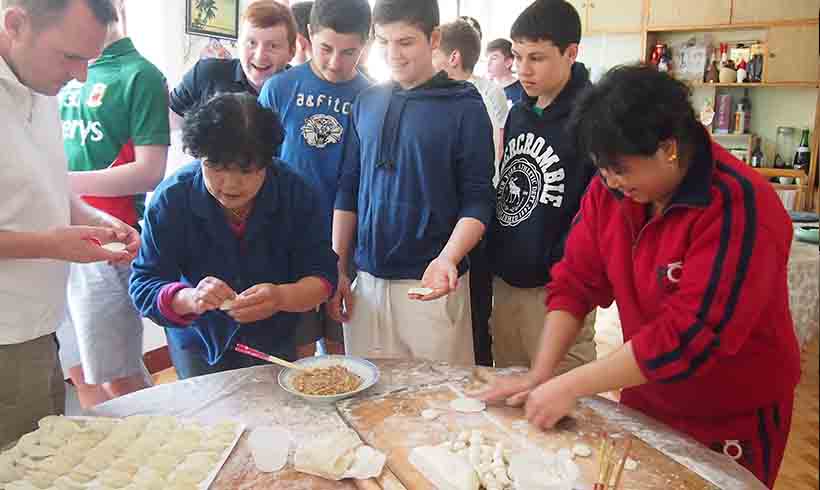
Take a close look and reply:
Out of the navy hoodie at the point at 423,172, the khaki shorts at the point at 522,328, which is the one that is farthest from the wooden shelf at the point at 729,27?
the navy hoodie at the point at 423,172

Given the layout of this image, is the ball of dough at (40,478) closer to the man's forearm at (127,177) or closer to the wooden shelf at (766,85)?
the man's forearm at (127,177)

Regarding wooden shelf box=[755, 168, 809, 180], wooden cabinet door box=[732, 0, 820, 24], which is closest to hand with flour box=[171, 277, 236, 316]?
wooden shelf box=[755, 168, 809, 180]

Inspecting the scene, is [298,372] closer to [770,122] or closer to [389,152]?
[389,152]

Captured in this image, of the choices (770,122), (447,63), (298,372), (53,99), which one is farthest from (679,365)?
(770,122)

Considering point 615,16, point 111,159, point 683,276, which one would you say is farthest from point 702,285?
point 615,16

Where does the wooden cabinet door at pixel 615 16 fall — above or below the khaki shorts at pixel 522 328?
above

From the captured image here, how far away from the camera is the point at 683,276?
1.18 metres

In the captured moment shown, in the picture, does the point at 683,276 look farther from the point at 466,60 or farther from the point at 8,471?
the point at 466,60

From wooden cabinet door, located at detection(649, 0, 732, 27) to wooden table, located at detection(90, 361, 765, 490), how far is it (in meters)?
4.60

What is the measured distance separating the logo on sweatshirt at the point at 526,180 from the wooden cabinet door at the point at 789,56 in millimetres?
3846

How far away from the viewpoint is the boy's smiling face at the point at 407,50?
1856 mm

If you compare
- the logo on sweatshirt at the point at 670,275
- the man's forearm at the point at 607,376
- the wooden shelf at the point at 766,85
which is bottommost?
the man's forearm at the point at 607,376

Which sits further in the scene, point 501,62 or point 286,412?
point 501,62

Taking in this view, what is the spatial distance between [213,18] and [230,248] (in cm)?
218
